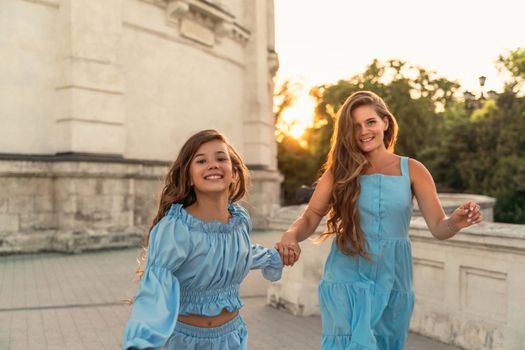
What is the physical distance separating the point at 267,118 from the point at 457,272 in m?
16.2

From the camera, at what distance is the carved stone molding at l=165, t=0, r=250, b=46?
16.1m

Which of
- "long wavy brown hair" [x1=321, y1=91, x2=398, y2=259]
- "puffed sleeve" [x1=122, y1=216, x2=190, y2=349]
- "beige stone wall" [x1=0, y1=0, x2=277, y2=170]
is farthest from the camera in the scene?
"beige stone wall" [x1=0, y1=0, x2=277, y2=170]

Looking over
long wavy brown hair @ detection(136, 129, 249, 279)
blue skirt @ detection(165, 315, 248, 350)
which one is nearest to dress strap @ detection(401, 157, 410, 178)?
long wavy brown hair @ detection(136, 129, 249, 279)

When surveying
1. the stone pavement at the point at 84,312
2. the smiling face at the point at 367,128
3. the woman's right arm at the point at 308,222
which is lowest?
the stone pavement at the point at 84,312

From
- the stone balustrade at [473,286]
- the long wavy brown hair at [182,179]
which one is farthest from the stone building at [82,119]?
the long wavy brown hair at [182,179]

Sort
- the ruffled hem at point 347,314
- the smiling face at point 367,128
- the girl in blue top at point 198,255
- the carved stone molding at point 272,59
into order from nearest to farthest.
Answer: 1. the girl in blue top at point 198,255
2. the ruffled hem at point 347,314
3. the smiling face at point 367,128
4. the carved stone molding at point 272,59

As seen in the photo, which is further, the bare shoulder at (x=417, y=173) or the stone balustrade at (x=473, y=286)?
the stone balustrade at (x=473, y=286)

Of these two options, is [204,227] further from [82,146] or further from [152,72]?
[152,72]

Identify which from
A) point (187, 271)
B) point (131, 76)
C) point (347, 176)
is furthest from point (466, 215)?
point (131, 76)

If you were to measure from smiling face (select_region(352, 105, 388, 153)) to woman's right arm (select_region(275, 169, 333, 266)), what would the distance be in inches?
9.6

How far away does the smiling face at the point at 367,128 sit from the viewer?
118 inches

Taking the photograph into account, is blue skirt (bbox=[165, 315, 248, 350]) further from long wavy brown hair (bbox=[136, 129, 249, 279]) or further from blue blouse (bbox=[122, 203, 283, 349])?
long wavy brown hair (bbox=[136, 129, 249, 279])

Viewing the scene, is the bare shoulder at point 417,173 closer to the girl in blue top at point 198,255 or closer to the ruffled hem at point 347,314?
the ruffled hem at point 347,314

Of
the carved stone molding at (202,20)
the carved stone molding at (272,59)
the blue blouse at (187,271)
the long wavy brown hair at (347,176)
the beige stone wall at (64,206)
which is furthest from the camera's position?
the carved stone molding at (272,59)
